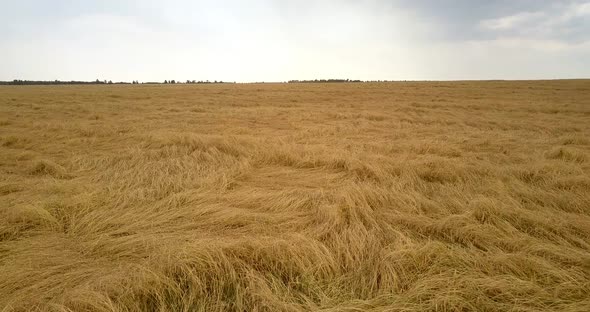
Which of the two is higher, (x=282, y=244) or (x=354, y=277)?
(x=282, y=244)

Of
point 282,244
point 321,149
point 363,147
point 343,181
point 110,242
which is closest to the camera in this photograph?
point 282,244

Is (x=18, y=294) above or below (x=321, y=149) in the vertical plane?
below

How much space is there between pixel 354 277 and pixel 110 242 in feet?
7.44

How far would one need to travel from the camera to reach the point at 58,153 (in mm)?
6723

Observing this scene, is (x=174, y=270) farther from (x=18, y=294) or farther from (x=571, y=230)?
(x=571, y=230)

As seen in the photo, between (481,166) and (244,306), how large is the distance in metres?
4.91

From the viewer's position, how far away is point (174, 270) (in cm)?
225

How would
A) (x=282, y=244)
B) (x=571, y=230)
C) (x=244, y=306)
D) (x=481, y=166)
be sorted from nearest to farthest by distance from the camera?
1. (x=244, y=306)
2. (x=282, y=244)
3. (x=571, y=230)
4. (x=481, y=166)

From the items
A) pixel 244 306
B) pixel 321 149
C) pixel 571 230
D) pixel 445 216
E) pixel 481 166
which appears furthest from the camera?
pixel 321 149

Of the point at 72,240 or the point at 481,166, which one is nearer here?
the point at 72,240

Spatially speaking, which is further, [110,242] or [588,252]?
[110,242]

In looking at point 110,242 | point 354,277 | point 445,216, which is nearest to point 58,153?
point 110,242

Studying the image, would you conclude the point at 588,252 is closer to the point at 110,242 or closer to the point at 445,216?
the point at 445,216

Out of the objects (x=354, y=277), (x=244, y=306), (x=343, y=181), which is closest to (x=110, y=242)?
(x=244, y=306)
